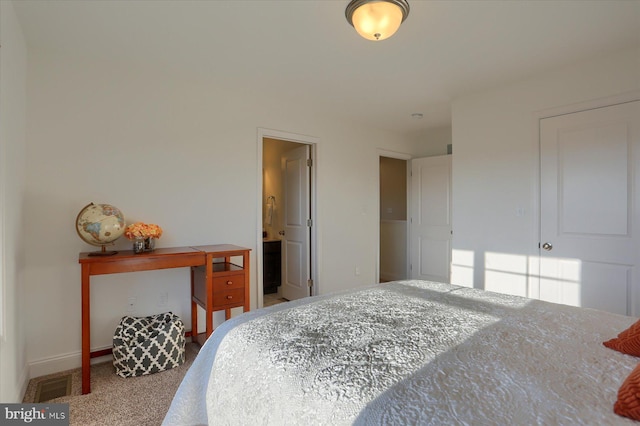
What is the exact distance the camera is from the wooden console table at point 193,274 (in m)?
2.17

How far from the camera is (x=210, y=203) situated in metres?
3.12

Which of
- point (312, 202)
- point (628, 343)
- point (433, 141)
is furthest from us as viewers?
point (433, 141)

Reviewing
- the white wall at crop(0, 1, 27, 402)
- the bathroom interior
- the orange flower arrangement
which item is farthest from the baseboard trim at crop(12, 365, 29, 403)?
the bathroom interior

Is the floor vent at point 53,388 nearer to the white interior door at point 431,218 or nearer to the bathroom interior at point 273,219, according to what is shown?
the bathroom interior at point 273,219

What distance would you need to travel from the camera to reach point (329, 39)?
234 centimetres

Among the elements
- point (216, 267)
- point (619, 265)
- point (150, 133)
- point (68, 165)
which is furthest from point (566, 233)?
point (68, 165)

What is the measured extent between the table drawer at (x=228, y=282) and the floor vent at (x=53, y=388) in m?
1.13

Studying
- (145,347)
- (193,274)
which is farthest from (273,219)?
(145,347)

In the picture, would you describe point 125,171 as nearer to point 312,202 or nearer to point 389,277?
point 312,202

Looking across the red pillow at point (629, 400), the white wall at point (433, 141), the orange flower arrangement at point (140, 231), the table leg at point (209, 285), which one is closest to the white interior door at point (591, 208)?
the white wall at point (433, 141)

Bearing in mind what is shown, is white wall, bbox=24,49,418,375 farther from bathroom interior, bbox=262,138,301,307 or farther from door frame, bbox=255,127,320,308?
bathroom interior, bbox=262,138,301,307

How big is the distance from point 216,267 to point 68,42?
6.70ft

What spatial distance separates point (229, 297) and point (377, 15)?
224cm

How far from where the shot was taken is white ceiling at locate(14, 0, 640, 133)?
199 cm
